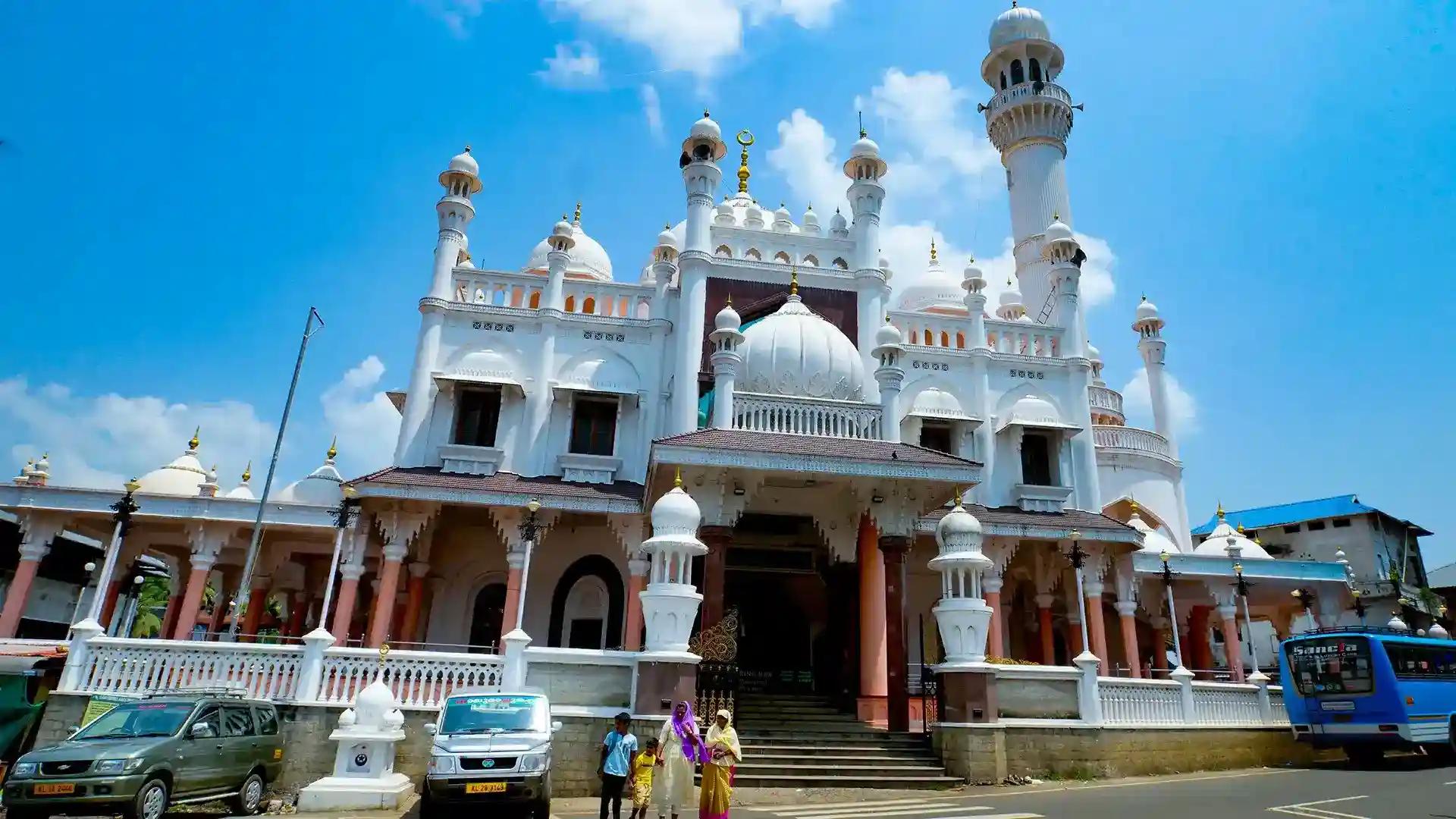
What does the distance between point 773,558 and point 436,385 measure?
32.3ft

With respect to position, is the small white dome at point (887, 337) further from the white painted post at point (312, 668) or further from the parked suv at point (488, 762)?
the white painted post at point (312, 668)

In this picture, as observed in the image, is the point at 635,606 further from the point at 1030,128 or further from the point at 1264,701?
the point at 1030,128

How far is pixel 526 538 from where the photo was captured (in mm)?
17094

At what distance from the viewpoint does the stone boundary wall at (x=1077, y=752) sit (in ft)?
41.2

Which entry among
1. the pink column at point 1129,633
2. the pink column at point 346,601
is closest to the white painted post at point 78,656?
the pink column at point 346,601

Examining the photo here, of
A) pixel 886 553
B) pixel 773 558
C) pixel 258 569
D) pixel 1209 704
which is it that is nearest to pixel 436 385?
pixel 258 569

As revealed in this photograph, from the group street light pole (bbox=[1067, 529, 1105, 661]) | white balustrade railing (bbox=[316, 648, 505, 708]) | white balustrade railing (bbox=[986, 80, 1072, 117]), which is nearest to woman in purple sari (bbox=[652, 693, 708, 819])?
white balustrade railing (bbox=[316, 648, 505, 708])

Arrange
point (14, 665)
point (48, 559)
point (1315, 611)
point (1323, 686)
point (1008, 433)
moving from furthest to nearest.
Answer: point (48, 559), point (1315, 611), point (1008, 433), point (1323, 686), point (14, 665)

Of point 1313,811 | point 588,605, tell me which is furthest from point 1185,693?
point 588,605

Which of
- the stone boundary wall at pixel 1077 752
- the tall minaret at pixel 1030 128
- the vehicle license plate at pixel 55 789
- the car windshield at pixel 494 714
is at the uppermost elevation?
the tall minaret at pixel 1030 128

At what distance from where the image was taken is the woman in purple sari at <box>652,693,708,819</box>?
8969 mm

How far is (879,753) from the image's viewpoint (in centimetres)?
1305

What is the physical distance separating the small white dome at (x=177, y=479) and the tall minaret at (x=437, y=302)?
7.78m

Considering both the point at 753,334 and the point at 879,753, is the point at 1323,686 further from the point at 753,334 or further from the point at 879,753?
the point at 753,334
